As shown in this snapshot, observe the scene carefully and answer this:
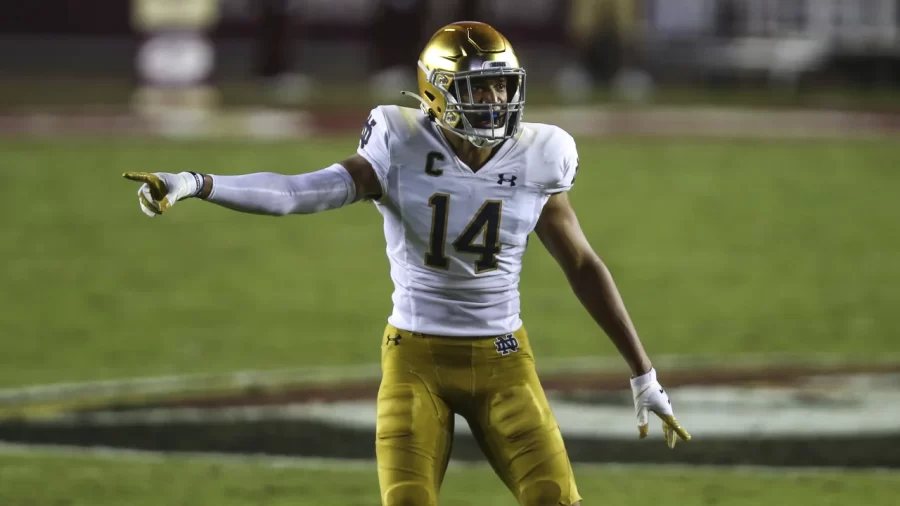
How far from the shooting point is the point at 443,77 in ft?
15.2

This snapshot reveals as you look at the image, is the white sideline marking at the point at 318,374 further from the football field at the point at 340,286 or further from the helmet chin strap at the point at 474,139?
the helmet chin strap at the point at 474,139

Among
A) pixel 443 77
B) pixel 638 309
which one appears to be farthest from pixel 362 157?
pixel 638 309

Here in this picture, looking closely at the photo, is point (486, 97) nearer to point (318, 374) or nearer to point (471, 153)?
point (471, 153)

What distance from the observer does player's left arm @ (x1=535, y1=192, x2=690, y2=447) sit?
4.70 meters

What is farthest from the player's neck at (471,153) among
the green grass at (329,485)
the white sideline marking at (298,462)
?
the white sideline marking at (298,462)

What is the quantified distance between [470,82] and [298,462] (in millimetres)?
2863

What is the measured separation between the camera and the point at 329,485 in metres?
6.62

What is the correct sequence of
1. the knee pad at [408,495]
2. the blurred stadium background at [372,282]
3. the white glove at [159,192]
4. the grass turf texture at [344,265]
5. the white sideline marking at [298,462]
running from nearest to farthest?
the white glove at [159,192] < the knee pad at [408,495] < the white sideline marking at [298,462] < the blurred stadium background at [372,282] < the grass turf texture at [344,265]

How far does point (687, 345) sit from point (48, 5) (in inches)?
864

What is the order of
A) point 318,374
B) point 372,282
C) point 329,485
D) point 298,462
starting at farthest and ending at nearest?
point 372,282 < point 318,374 < point 298,462 < point 329,485

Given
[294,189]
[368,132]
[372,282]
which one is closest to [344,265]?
[372,282]

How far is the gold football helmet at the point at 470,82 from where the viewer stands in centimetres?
456

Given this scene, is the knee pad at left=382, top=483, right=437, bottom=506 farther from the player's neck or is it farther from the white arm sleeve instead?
the player's neck

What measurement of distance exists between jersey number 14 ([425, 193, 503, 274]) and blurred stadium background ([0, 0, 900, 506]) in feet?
6.67
